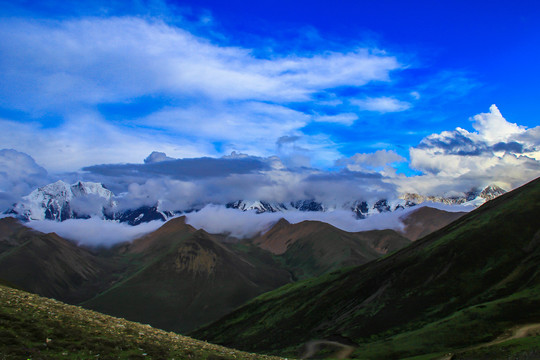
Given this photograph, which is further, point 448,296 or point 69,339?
point 448,296

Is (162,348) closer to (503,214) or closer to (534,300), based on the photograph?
(534,300)

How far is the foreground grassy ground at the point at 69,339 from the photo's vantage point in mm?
30450

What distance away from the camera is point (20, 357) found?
1096 inches

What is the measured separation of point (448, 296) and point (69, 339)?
13565 cm

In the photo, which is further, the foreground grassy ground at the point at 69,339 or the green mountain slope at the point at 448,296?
the green mountain slope at the point at 448,296

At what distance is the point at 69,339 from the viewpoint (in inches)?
1340

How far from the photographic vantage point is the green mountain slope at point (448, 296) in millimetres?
98688

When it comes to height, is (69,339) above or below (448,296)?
above

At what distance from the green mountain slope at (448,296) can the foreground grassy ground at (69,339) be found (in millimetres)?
73209

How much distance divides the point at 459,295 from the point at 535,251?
31304 mm

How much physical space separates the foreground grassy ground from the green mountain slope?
2882 inches

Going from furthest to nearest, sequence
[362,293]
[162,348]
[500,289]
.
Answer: [362,293] → [500,289] → [162,348]

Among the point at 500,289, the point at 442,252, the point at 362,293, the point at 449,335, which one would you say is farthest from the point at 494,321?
the point at 362,293

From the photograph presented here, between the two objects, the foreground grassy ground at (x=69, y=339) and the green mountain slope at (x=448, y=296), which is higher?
the foreground grassy ground at (x=69, y=339)
